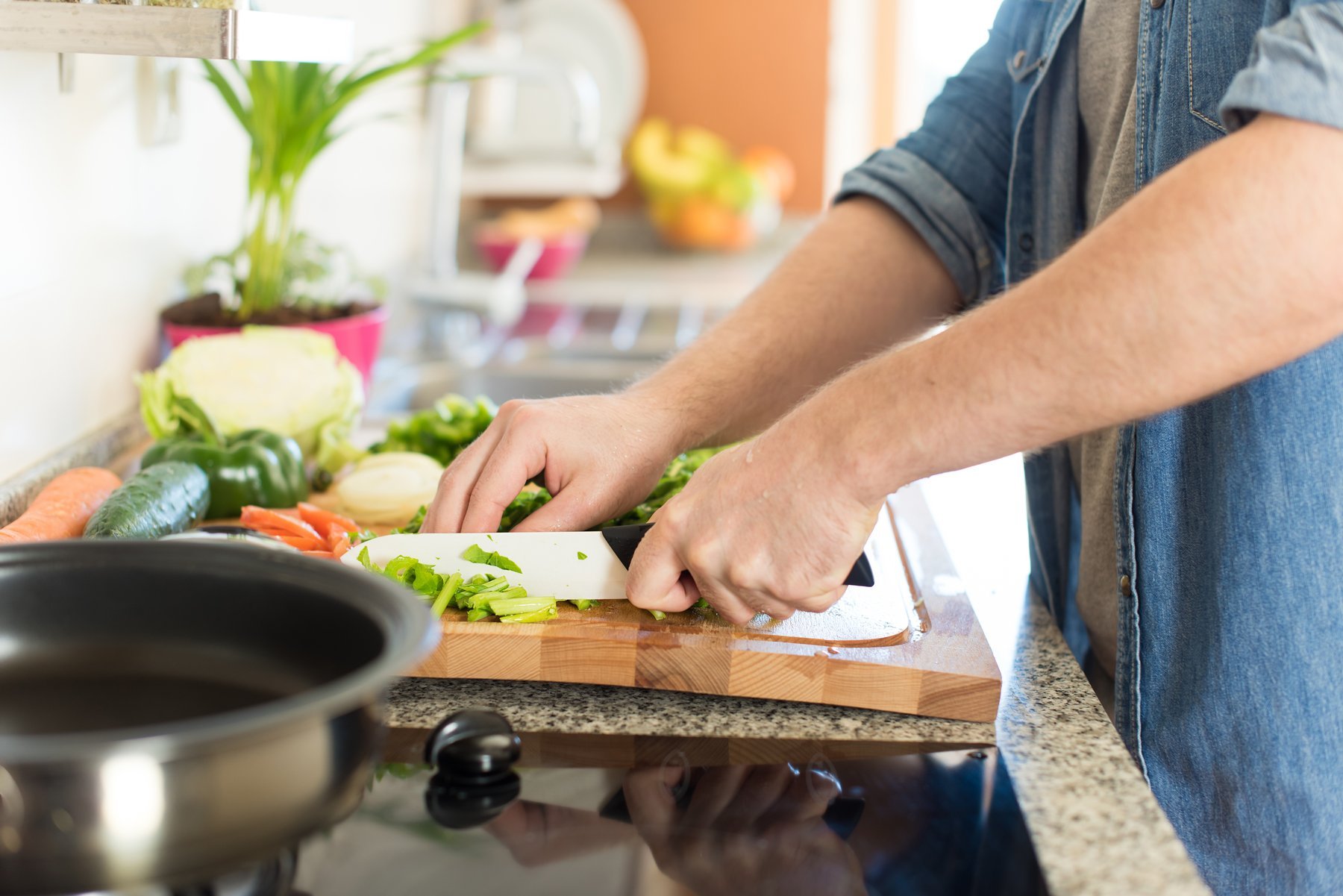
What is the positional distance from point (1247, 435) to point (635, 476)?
49 cm

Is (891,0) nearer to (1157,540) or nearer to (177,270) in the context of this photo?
(177,270)

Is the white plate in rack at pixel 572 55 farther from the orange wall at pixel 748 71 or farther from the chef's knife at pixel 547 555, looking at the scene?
the chef's knife at pixel 547 555

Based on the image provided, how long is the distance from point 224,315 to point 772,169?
234cm

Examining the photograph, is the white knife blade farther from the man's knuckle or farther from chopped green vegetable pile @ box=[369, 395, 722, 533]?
chopped green vegetable pile @ box=[369, 395, 722, 533]

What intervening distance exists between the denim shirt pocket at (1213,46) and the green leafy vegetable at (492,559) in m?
0.62

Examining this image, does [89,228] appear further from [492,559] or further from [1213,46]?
[1213,46]

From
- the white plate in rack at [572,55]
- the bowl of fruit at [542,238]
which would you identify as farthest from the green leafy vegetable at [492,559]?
the white plate in rack at [572,55]

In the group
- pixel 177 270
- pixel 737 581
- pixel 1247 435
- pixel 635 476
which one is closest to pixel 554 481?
pixel 635 476

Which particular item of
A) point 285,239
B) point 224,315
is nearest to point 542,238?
point 285,239

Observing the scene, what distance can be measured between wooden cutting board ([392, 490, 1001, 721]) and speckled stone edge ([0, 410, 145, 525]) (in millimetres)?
518

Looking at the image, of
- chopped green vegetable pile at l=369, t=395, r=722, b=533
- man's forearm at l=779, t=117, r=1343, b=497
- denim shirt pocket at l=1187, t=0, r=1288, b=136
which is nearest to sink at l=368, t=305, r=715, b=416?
chopped green vegetable pile at l=369, t=395, r=722, b=533

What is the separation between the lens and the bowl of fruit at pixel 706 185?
3.59 meters

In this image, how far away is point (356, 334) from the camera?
5.48 feet

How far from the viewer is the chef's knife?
0.96 m
